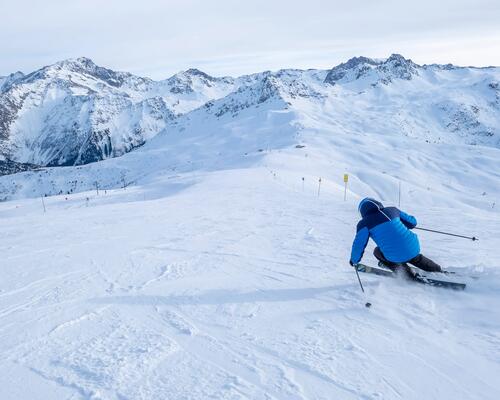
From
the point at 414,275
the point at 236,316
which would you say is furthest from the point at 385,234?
the point at 236,316

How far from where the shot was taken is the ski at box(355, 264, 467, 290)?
26.0 feet

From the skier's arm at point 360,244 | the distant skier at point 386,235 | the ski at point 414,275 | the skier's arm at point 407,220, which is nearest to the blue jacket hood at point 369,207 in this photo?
the distant skier at point 386,235

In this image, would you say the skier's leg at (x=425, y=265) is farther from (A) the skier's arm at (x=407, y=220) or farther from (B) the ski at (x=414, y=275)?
(A) the skier's arm at (x=407, y=220)

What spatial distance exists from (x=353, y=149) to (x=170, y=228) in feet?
340

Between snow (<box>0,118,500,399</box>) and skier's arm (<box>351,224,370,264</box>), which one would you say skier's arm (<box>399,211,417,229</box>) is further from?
snow (<box>0,118,500,399</box>)

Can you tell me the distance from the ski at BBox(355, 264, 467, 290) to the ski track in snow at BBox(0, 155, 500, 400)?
0.57 ft

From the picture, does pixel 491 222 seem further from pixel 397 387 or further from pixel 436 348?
pixel 397 387

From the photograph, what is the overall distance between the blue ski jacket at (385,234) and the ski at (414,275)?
0.30 m

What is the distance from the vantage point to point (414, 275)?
8320 millimetres

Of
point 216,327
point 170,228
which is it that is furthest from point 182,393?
point 170,228

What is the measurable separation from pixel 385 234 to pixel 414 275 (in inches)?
40.6

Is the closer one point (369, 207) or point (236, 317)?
point (236, 317)

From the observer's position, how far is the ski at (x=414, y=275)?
7.93 metres

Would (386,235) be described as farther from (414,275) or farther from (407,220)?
(414,275)
